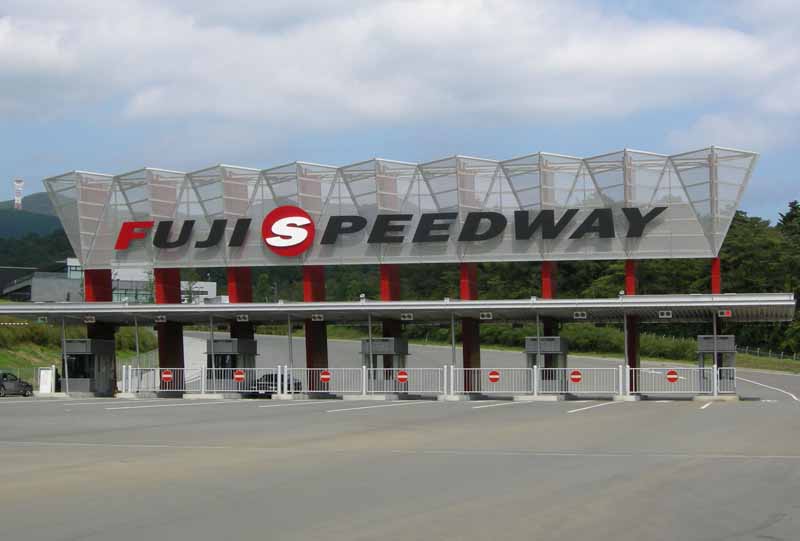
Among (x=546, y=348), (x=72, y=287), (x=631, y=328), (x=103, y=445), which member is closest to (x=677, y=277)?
(x=631, y=328)

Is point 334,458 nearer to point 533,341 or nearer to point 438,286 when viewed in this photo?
point 533,341

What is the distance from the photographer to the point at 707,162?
4059 centimetres

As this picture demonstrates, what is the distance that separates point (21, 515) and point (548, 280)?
33332mm

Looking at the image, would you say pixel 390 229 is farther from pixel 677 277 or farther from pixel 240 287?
pixel 677 277

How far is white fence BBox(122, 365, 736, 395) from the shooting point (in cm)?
3800

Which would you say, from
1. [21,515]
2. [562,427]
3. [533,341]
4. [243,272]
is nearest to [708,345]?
[533,341]

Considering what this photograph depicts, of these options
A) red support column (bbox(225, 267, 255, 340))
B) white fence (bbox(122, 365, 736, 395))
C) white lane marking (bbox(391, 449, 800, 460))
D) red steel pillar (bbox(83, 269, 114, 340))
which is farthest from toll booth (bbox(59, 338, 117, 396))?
white lane marking (bbox(391, 449, 800, 460))

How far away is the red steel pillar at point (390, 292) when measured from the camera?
4341 centimetres

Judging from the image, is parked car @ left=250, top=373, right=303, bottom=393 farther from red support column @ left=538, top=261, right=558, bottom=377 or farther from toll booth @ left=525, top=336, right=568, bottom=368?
red support column @ left=538, top=261, right=558, bottom=377

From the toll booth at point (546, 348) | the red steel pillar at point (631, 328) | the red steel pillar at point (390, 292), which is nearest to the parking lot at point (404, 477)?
the toll booth at point (546, 348)

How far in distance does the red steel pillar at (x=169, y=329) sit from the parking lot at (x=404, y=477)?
60.3ft

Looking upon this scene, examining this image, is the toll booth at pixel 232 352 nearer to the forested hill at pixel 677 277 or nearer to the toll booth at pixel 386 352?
the toll booth at pixel 386 352

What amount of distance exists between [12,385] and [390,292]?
1757cm

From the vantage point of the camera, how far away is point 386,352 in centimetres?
4062
